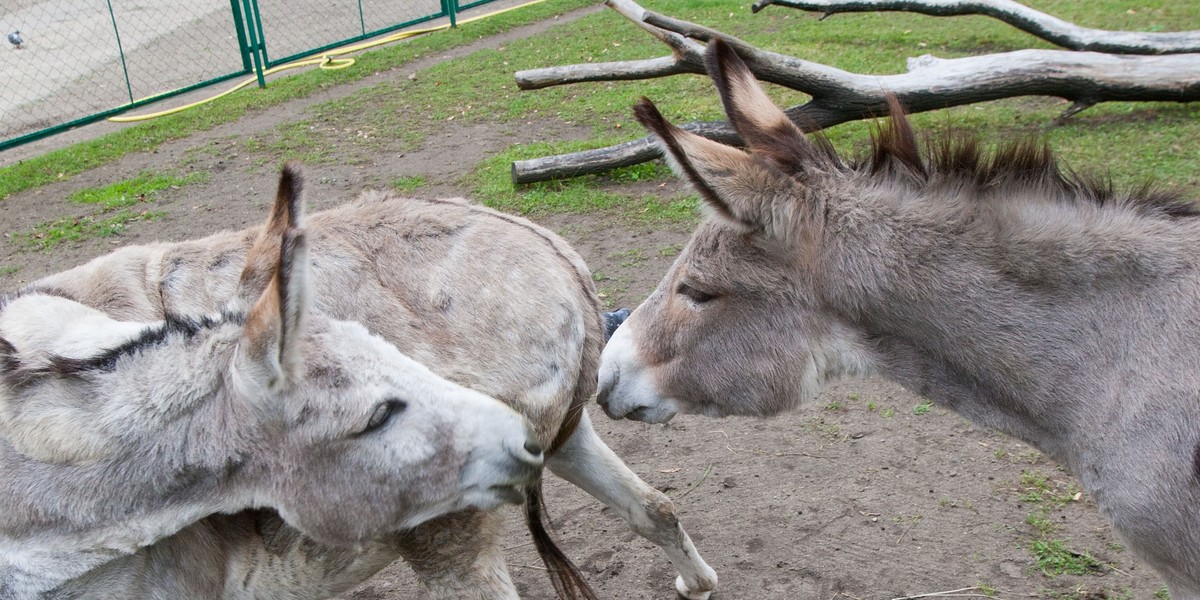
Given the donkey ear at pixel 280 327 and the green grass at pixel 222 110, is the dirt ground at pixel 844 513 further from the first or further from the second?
the green grass at pixel 222 110

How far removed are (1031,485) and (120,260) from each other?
4.16m

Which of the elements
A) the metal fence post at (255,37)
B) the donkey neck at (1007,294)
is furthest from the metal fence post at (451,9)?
the donkey neck at (1007,294)

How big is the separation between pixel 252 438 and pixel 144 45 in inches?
640

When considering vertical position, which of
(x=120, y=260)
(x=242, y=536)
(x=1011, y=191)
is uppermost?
(x=1011, y=191)

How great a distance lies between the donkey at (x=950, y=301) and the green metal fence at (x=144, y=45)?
11977 mm

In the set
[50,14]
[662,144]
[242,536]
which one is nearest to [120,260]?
[242,536]

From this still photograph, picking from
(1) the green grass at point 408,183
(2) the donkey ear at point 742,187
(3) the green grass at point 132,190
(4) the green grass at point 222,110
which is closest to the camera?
(2) the donkey ear at point 742,187

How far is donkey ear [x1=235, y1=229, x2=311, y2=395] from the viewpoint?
7.93 ft

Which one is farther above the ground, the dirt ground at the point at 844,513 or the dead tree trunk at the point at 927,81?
the dead tree trunk at the point at 927,81

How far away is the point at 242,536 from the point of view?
299 cm

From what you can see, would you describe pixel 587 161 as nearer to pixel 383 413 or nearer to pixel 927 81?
pixel 927 81

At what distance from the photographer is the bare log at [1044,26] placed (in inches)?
344

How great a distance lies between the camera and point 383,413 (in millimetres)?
2645

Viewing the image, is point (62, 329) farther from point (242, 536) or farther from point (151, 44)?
point (151, 44)
